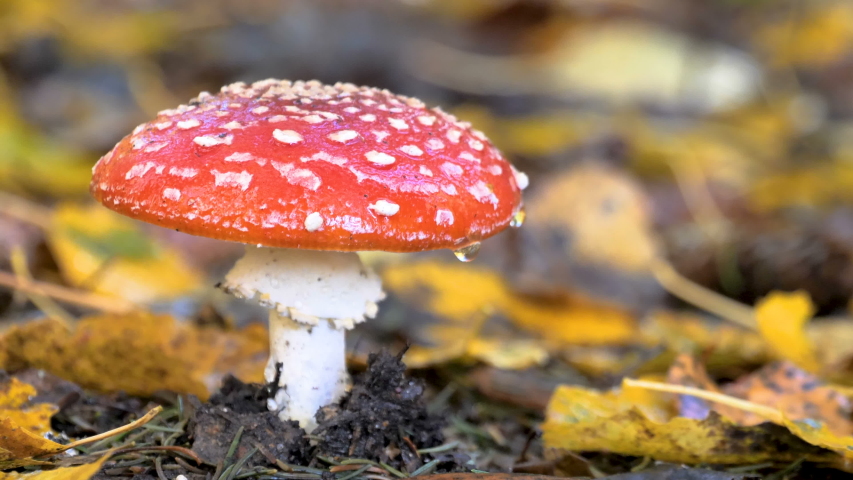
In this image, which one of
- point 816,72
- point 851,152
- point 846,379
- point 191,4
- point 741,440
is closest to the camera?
point 741,440

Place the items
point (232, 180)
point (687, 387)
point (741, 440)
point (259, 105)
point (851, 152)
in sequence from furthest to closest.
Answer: point (851, 152) → point (687, 387) → point (741, 440) → point (259, 105) → point (232, 180)

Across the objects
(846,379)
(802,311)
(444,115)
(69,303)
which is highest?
(444,115)

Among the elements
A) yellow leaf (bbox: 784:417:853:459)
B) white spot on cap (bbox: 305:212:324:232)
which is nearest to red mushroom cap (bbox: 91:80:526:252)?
white spot on cap (bbox: 305:212:324:232)

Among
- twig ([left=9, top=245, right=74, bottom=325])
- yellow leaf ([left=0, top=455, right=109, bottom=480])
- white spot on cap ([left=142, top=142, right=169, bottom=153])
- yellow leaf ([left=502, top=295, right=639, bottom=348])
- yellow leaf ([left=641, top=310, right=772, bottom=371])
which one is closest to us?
yellow leaf ([left=0, top=455, right=109, bottom=480])

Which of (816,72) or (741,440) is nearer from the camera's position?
(741,440)

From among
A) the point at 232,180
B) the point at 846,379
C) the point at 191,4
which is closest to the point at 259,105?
the point at 232,180

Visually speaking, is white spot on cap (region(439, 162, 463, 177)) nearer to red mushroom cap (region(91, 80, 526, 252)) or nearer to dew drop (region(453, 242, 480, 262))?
red mushroom cap (region(91, 80, 526, 252))

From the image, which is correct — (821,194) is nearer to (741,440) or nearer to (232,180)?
(741,440)
